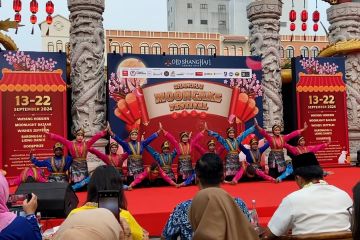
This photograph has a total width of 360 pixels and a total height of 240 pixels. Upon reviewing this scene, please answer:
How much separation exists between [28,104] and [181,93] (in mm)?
2645

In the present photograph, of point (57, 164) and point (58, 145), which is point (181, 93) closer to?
point (58, 145)

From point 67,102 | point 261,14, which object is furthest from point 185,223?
point 261,14

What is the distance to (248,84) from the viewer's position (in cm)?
889

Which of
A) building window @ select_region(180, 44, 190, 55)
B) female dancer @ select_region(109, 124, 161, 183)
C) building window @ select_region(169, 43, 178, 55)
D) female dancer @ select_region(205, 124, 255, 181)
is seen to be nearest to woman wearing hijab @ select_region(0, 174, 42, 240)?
female dancer @ select_region(109, 124, 161, 183)

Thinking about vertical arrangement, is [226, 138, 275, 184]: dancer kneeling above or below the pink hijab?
below

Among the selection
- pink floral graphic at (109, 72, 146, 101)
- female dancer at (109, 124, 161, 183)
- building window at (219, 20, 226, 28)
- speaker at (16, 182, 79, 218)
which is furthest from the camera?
building window at (219, 20, 226, 28)

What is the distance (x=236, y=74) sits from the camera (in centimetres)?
883

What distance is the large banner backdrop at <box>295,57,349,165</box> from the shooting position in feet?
30.3

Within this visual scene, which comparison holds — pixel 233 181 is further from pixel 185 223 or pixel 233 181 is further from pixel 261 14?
pixel 185 223

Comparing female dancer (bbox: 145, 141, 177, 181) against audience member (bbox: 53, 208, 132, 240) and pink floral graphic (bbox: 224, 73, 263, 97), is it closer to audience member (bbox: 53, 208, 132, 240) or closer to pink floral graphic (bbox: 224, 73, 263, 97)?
pink floral graphic (bbox: 224, 73, 263, 97)

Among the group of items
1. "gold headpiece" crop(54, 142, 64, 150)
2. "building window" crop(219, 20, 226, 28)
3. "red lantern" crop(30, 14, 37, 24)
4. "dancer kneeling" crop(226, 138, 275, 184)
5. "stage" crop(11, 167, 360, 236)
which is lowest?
"stage" crop(11, 167, 360, 236)

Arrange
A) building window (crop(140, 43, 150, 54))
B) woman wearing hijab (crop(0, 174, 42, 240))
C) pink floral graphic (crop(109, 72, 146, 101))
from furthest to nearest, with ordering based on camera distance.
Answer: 1. building window (crop(140, 43, 150, 54))
2. pink floral graphic (crop(109, 72, 146, 101))
3. woman wearing hijab (crop(0, 174, 42, 240))

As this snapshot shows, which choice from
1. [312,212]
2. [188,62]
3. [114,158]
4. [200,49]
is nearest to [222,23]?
[200,49]

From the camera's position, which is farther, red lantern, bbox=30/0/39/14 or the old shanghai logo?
red lantern, bbox=30/0/39/14
